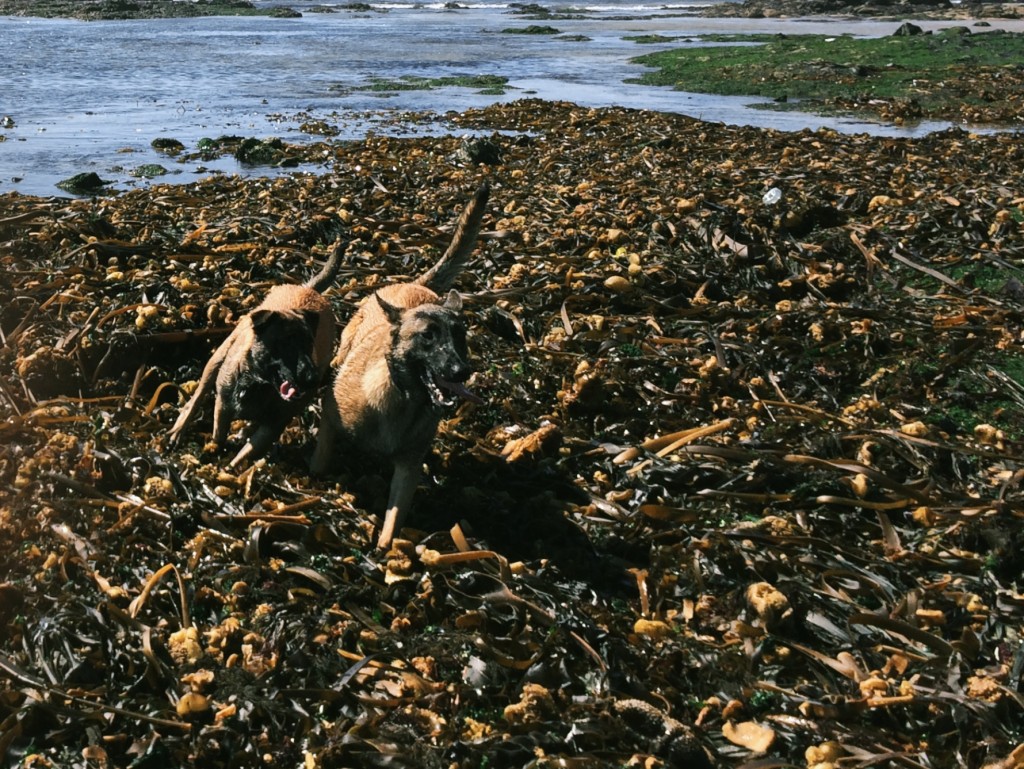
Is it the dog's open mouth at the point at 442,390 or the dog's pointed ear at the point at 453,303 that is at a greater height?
the dog's pointed ear at the point at 453,303

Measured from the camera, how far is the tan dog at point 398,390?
4.59m

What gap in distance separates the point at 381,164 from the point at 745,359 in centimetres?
766

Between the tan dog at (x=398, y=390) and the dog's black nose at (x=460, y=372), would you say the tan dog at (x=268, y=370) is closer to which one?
the tan dog at (x=398, y=390)

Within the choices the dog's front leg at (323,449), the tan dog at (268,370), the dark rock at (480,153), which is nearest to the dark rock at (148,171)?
the dark rock at (480,153)

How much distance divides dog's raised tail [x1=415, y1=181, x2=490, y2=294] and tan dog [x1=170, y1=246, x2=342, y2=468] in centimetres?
74

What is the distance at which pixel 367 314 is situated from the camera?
5.54 m

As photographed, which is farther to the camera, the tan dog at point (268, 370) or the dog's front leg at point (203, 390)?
the dog's front leg at point (203, 390)

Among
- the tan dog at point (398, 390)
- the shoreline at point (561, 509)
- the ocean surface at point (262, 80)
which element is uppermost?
the ocean surface at point (262, 80)

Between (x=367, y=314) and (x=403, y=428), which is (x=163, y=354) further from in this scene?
(x=403, y=428)

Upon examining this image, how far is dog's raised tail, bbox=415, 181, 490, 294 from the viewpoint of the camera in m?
5.78

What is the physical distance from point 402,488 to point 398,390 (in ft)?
1.61

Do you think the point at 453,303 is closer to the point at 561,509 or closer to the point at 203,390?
the point at 561,509

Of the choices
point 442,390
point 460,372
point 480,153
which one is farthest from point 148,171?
point 460,372

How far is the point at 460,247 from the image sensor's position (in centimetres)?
599
